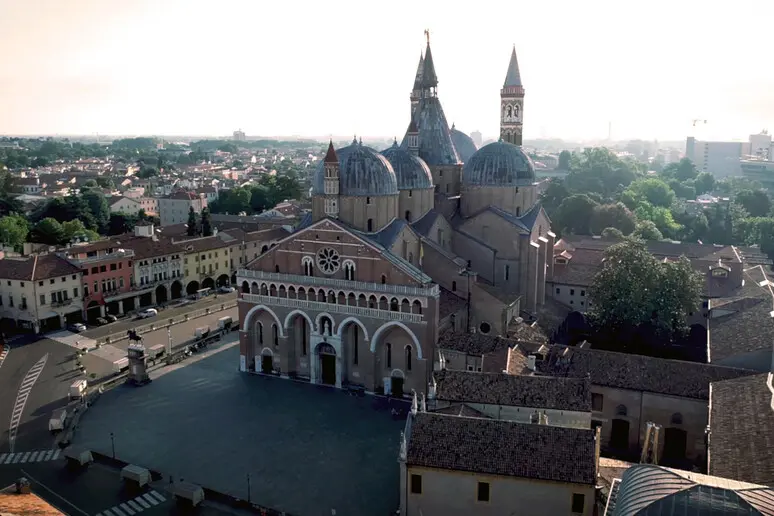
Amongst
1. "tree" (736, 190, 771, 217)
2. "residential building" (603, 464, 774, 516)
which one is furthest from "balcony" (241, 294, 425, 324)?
"tree" (736, 190, 771, 217)

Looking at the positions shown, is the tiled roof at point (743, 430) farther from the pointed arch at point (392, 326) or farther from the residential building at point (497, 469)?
the pointed arch at point (392, 326)

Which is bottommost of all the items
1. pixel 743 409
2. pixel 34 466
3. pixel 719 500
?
pixel 34 466

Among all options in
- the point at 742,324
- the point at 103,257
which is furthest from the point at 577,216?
the point at 103,257

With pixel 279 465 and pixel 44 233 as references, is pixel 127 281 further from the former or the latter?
pixel 279 465

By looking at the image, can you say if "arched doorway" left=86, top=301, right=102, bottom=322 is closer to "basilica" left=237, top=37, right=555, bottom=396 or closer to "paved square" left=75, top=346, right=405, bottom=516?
"paved square" left=75, top=346, right=405, bottom=516

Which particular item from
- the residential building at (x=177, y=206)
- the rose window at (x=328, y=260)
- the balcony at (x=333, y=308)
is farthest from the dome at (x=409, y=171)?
the residential building at (x=177, y=206)

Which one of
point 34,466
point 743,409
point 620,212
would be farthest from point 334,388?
point 620,212
